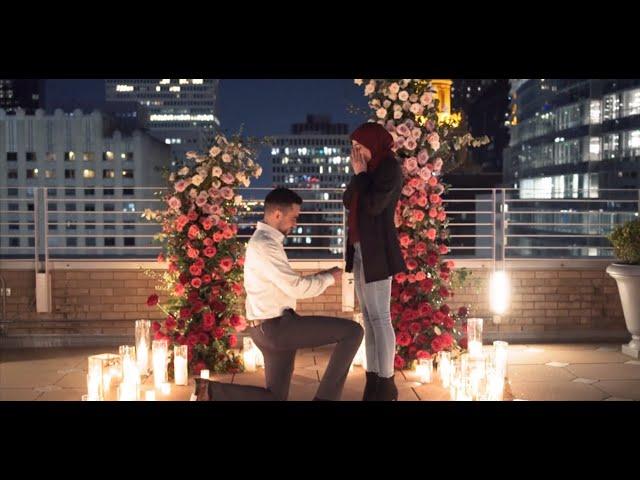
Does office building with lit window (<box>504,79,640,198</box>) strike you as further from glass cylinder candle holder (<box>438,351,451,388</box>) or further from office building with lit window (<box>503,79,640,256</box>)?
glass cylinder candle holder (<box>438,351,451,388</box>)

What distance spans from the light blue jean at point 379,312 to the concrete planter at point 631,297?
313 cm

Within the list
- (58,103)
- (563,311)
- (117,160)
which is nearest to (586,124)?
(117,160)

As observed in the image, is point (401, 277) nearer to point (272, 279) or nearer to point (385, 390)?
point (385, 390)

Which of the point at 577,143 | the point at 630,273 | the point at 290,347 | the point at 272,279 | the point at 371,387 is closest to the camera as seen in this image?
the point at 272,279

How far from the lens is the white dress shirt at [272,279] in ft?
15.6

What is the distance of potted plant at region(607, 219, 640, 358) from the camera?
741cm

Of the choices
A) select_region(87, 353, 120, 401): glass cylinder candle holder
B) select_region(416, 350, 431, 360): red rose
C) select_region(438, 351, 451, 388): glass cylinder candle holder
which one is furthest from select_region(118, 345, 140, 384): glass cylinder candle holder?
select_region(438, 351, 451, 388): glass cylinder candle holder

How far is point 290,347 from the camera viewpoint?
4930 millimetres

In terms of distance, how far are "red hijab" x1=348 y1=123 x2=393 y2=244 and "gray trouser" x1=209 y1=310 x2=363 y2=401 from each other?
76cm

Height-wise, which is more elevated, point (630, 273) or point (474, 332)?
point (630, 273)

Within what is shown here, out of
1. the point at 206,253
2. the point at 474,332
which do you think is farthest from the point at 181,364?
the point at 474,332

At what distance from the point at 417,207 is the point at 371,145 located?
1.40 m

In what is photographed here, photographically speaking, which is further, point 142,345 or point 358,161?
point 142,345
